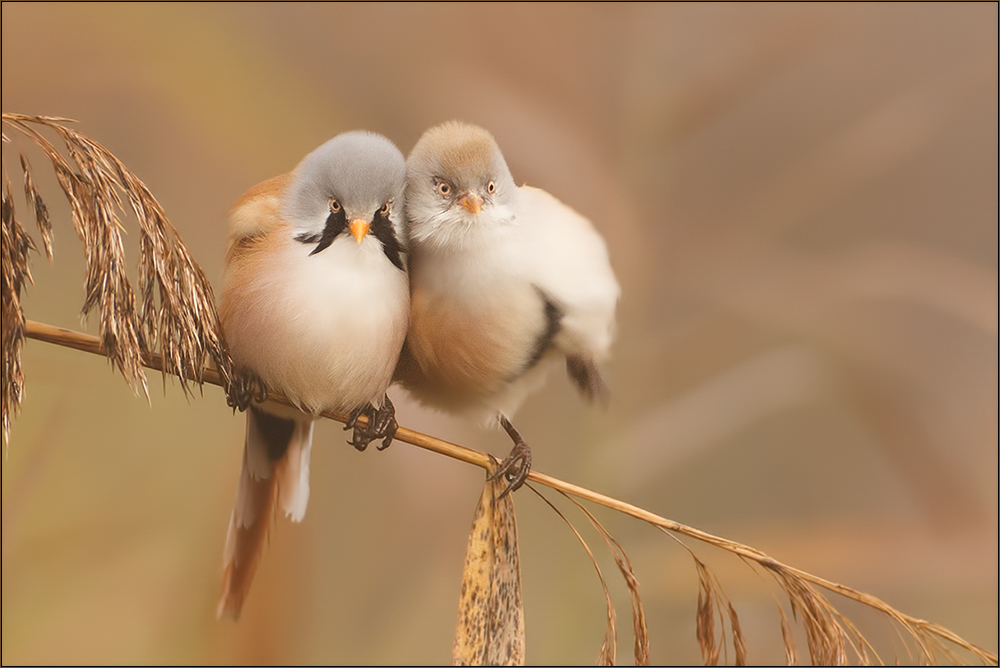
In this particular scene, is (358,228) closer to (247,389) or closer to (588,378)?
(247,389)

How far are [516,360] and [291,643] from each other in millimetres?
667

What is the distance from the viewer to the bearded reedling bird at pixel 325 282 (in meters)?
0.66

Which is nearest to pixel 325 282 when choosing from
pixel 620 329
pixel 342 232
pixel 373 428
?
pixel 342 232

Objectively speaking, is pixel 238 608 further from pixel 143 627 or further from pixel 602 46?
pixel 602 46

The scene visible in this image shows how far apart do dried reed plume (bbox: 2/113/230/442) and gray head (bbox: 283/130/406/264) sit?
0.42 feet

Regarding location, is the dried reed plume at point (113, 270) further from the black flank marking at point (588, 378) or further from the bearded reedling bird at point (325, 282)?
the black flank marking at point (588, 378)

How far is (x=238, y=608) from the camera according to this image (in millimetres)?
793

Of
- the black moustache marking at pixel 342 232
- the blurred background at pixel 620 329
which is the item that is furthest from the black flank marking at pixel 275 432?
the blurred background at pixel 620 329

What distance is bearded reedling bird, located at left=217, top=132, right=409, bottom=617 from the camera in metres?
0.66

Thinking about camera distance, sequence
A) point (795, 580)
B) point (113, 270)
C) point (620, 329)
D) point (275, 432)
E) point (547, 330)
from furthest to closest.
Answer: point (620, 329) → point (275, 432) → point (547, 330) → point (795, 580) → point (113, 270)

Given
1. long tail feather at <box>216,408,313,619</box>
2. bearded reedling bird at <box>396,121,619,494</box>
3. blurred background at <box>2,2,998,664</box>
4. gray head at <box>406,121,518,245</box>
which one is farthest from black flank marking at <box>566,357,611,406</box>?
blurred background at <box>2,2,998,664</box>

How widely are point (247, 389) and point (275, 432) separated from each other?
0.16m

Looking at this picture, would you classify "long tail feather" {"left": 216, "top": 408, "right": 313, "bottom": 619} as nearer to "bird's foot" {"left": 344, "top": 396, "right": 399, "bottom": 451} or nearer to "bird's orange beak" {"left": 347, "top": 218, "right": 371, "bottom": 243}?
"bird's foot" {"left": 344, "top": 396, "right": 399, "bottom": 451}

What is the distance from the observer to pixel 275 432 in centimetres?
85
